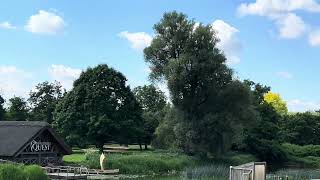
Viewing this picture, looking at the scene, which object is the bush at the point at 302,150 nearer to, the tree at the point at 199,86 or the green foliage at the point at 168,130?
the tree at the point at 199,86

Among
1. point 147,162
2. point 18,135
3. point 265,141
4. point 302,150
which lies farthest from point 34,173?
point 302,150

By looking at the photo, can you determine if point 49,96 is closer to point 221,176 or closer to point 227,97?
point 227,97

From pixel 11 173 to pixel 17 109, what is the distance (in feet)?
209

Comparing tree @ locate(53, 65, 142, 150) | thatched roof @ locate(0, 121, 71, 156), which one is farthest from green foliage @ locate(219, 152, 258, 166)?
thatched roof @ locate(0, 121, 71, 156)

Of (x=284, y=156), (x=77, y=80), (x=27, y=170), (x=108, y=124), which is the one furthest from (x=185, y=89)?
(x=27, y=170)

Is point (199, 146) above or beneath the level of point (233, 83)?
beneath

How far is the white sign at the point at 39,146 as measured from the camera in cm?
4328

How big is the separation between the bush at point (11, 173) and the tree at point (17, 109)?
198ft

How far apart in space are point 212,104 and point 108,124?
472 inches

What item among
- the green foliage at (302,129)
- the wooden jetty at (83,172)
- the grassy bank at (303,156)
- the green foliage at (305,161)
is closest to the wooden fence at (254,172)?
the wooden jetty at (83,172)

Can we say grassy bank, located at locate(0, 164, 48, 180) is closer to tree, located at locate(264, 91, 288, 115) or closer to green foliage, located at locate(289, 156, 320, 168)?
green foliage, located at locate(289, 156, 320, 168)

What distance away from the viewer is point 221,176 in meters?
35.6

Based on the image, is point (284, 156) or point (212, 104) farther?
point (284, 156)

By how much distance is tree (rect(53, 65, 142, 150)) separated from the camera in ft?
202
